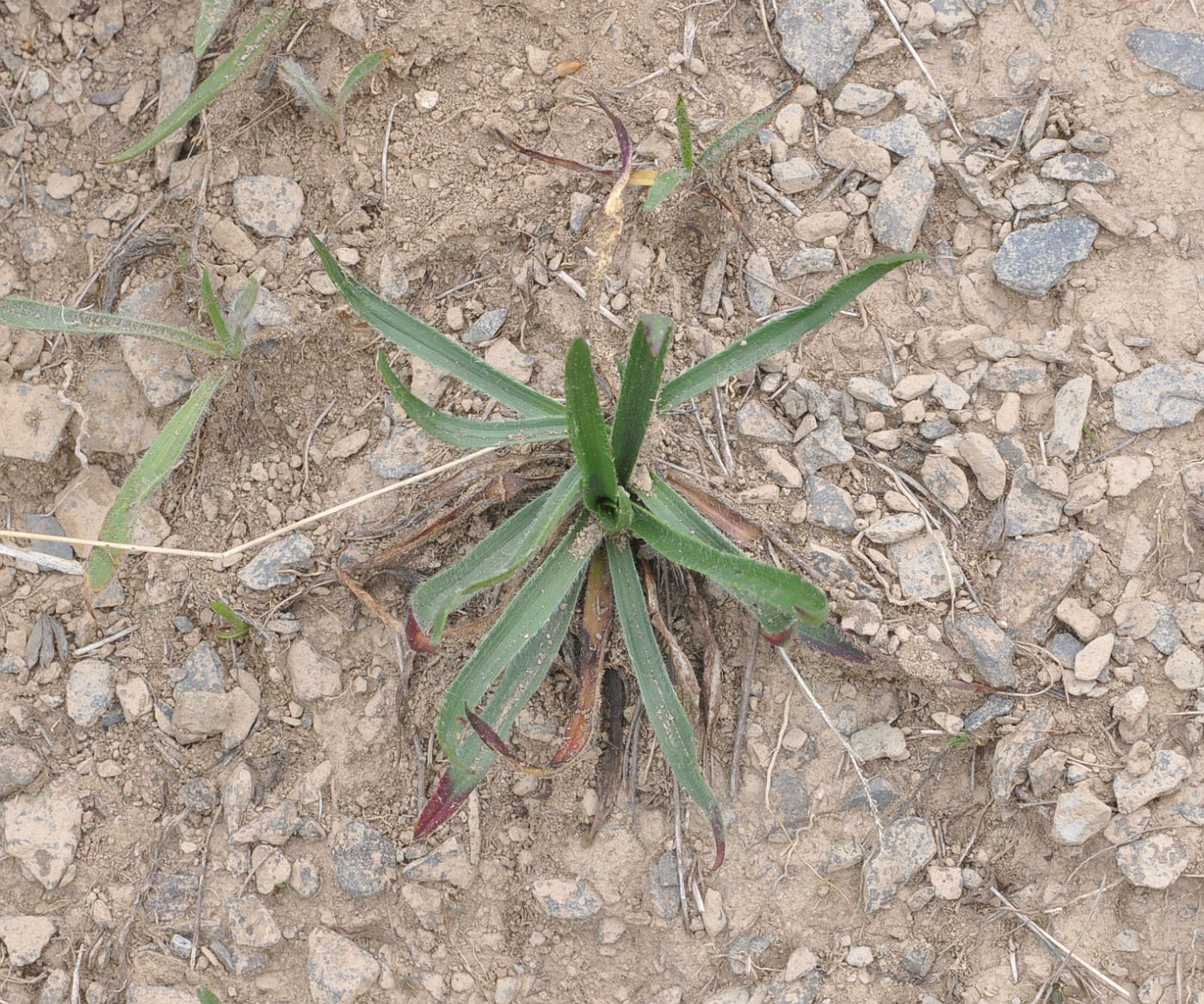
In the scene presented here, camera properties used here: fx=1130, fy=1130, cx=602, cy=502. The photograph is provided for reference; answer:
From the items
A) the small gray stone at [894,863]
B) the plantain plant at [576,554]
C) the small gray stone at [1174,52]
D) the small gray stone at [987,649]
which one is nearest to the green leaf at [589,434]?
the plantain plant at [576,554]

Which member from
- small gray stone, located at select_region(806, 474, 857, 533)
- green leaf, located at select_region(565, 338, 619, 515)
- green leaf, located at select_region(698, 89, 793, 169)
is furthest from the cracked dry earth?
green leaf, located at select_region(565, 338, 619, 515)

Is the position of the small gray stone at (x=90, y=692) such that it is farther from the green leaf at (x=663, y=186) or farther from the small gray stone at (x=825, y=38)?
the small gray stone at (x=825, y=38)

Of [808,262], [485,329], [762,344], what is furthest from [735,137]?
[485,329]

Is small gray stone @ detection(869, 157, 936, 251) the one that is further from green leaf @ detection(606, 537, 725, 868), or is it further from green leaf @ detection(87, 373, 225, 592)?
green leaf @ detection(87, 373, 225, 592)

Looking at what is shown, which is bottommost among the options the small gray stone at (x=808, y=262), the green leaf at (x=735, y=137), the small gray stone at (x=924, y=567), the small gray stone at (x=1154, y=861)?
the small gray stone at (x=1154, y=861)

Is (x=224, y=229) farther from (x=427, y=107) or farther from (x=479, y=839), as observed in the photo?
(x=479, y=839)

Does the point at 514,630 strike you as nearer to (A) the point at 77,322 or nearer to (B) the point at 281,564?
(B) the point at 281,564
